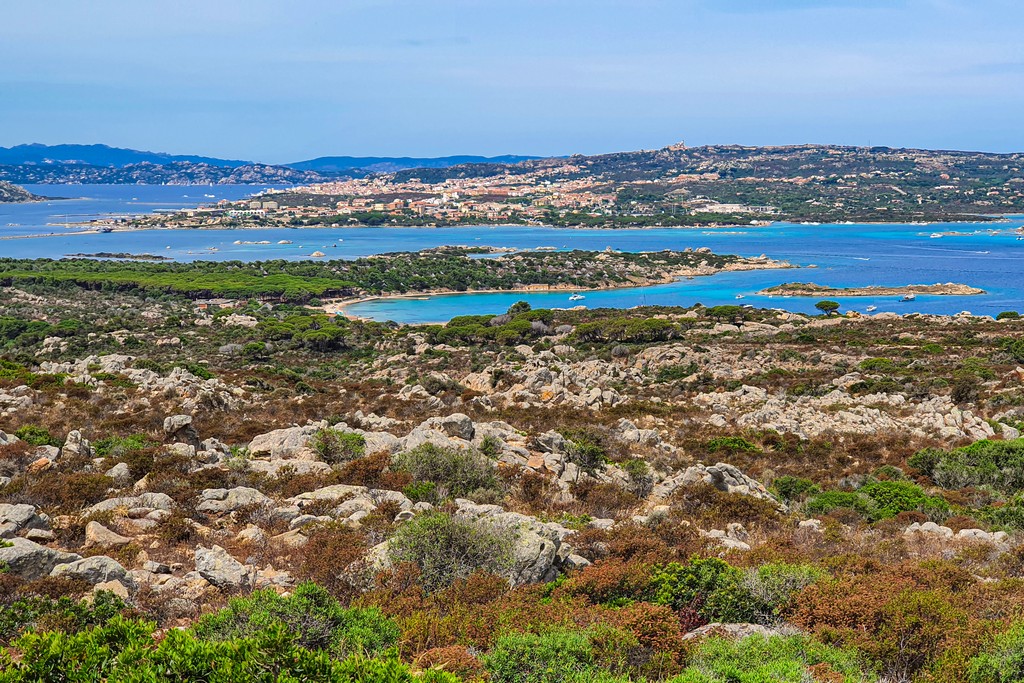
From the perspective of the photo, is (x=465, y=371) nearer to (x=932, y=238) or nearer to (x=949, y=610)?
(x=949, y=610)

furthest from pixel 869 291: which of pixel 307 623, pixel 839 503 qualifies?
pixel 307 623

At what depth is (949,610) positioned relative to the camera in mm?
5230

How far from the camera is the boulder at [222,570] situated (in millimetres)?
5969

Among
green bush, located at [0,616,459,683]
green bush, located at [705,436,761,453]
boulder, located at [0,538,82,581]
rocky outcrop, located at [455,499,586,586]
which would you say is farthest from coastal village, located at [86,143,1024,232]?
green bush, located at [0,616,459,683]

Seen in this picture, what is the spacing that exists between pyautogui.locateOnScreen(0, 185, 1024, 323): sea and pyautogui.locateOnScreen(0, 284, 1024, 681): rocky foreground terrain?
39992mm

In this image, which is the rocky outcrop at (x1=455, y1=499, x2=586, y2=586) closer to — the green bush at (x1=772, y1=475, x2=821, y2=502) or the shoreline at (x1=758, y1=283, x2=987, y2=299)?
the green bush at (x1=772, y1=475, x2=821, y2=502)

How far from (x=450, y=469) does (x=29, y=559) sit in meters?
5.36

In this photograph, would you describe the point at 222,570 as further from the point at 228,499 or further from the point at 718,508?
the point at 718,508

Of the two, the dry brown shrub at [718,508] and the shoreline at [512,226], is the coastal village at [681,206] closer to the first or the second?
the shoreline at [512,226]

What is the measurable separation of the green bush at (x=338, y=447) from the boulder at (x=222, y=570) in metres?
4.60

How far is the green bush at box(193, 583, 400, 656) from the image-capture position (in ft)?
15.7

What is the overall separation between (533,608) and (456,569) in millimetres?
1030

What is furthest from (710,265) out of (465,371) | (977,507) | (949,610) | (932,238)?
(949,610)

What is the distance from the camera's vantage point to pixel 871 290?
220 ft
